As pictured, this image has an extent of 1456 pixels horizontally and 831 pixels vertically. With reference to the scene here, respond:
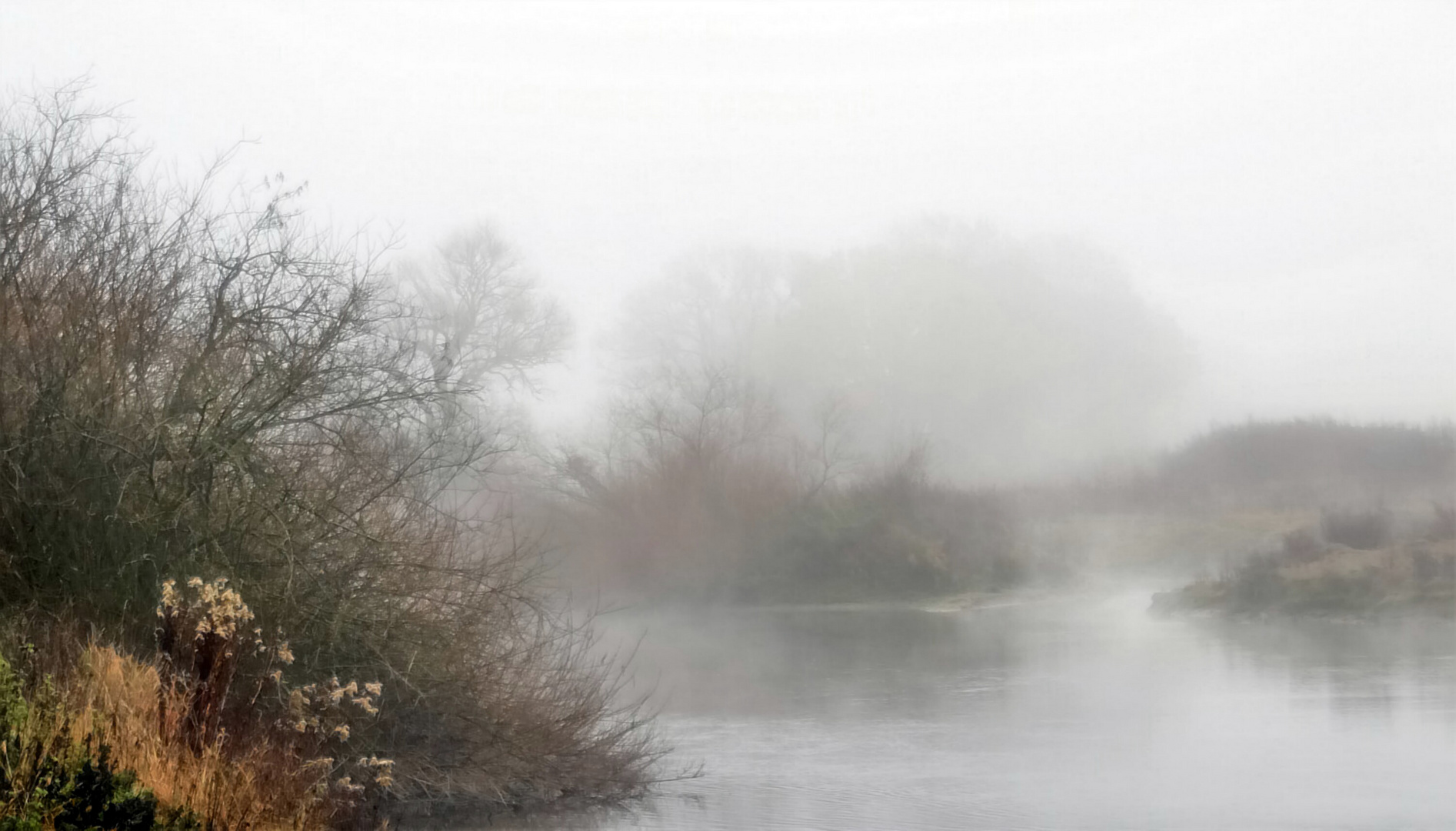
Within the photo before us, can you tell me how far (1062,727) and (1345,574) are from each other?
1670 centimetres

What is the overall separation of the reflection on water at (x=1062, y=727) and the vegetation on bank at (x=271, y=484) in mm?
1184

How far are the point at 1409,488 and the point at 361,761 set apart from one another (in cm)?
3118

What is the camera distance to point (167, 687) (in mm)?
7844

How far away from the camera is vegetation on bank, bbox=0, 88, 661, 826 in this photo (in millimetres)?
9609

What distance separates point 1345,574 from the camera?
3098 cm

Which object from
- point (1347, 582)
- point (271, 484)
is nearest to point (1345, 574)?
point (1347, 582)

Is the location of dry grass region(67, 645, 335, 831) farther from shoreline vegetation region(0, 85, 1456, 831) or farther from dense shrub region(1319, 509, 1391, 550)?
dense shrub region(1319, 509, 1391, 550)

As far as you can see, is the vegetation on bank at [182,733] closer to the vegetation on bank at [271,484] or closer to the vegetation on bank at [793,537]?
the vegetation on bank at [271,484]

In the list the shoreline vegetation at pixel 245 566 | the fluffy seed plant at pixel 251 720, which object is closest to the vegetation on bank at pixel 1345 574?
the shoreline vegetation at pixel 245 566

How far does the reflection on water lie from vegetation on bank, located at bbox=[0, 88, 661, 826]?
1184 mm

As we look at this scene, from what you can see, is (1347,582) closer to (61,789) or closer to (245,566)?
(245,566)

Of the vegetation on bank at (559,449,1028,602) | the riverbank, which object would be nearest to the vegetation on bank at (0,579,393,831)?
the riverbank

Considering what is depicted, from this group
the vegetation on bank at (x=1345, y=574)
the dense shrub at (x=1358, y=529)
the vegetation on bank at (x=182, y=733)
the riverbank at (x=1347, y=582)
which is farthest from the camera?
the dense shrub at (x=1358, y=529)

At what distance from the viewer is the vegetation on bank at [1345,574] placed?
30500mm
